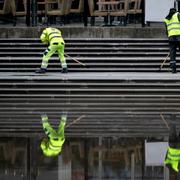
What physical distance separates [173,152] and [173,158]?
427mm

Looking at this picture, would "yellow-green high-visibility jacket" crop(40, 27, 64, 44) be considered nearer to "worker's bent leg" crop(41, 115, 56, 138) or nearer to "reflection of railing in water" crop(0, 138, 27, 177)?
"worker's bent leg" crop(41, 115, 56, 138)

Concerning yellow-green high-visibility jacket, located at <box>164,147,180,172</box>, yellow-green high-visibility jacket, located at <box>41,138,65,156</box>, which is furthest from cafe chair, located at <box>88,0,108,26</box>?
yellow-green high-visibility jacket, located at <box>164,147,180,172</box>

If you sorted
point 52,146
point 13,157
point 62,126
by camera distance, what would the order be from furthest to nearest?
point 62,126 → point 52,146 → point 13,157

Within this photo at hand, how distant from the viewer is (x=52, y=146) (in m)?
10.2

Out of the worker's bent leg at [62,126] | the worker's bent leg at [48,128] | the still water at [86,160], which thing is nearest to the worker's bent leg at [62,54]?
the worker's bent leg at [62,126]

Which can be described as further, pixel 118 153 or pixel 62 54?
pixel 62 54

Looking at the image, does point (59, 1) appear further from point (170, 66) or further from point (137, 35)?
point (170, 66)

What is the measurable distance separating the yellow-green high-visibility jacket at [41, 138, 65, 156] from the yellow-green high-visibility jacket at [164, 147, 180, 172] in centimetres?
151

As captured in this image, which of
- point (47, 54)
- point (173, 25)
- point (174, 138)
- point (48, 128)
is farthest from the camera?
point (173, 25)

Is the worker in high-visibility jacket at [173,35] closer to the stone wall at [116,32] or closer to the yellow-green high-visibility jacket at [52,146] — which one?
the stone wall at [116,32]

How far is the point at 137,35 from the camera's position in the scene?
71.0 feet

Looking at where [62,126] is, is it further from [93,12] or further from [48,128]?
[93,12]

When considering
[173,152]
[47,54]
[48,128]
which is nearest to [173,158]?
[173,152]

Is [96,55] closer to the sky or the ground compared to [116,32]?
closer to the ground
